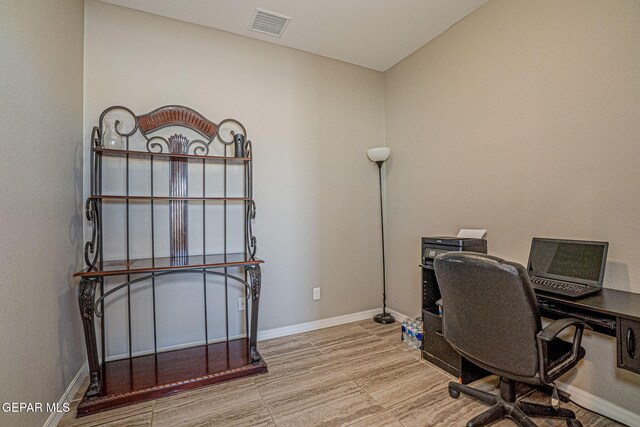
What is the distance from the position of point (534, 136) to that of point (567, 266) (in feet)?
2.88

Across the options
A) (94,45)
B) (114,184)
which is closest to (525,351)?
(114,184)

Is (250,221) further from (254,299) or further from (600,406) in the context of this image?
(600,406)

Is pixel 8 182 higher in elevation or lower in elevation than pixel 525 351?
higher

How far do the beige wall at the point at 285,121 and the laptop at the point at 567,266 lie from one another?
168 cm

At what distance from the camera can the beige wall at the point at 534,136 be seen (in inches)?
64.7

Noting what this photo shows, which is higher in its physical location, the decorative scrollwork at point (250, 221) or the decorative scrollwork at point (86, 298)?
the decorative scrollwork at point (250, 221)

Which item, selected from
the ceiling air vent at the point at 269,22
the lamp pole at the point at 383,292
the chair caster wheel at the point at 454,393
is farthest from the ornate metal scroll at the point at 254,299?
the ceiling air vent at the point at 269,22

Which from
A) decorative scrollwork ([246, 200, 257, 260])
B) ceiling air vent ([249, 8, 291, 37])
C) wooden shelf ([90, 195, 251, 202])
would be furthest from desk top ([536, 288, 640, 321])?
ceiling air vent ([249, 8, 291, 37])

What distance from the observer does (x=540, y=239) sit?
1.96m

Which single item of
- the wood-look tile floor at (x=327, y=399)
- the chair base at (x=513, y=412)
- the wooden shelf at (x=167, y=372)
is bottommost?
the wood-look tile floor at (x=327, y=399)

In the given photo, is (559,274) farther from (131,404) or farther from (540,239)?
(131,404)

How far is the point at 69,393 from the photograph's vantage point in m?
1.87

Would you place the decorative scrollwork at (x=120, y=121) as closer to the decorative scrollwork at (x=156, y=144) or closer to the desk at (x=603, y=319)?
the decorative scrollwork at (x=156, y=144)

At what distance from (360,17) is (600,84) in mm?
1747
